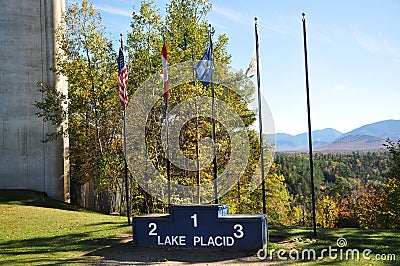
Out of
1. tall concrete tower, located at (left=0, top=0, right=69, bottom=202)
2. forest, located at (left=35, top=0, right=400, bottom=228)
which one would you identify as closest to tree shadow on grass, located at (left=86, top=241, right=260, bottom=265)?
forest, located at (left=35, top=0, right=400, bottom=228)

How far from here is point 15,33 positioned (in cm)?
2686

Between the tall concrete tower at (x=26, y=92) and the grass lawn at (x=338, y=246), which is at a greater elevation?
the tall concrete tower at (x=26, y=92)

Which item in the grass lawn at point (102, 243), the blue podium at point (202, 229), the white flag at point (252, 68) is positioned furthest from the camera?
the white flag at point (252, 68)

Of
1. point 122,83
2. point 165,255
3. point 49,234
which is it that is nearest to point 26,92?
point 122,83

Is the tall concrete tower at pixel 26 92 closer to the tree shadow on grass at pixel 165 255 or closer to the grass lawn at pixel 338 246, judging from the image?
the tree shadow on grass at pixel 165 255

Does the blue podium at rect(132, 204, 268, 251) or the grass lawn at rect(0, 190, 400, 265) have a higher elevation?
the blue podium at rect(132, 204, 268, 251)

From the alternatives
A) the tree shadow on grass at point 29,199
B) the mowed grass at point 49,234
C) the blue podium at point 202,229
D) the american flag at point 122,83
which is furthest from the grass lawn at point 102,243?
the tree shadow on grass at point 29,199

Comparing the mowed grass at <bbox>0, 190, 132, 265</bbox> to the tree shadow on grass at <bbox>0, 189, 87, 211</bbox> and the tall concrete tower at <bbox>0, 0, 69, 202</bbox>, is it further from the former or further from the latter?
the tall concrete tower at <bbox>0, 0, 69, 202</bbox>

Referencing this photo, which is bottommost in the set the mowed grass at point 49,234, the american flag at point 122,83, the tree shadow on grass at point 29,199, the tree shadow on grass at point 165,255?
the tree shadow on grass at point 165,255

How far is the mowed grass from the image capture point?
12.3 metres

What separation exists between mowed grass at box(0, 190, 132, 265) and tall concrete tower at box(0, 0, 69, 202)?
409 cm

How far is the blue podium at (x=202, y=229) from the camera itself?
12.2 m

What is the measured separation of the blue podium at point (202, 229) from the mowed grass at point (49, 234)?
1567mm

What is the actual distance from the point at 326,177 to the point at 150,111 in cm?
7743
